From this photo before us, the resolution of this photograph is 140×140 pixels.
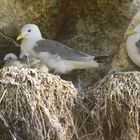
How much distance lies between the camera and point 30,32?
120 inches

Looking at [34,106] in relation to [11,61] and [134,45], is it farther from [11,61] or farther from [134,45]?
[134,45]

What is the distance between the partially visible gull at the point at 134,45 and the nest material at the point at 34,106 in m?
0.40

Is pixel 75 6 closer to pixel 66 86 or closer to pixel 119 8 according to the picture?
pixel 119 8

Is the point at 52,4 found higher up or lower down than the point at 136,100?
higher up

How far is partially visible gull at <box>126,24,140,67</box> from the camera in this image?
2869 mm

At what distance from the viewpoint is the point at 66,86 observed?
2.63 metres

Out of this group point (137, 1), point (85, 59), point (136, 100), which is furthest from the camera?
point (137, 1)

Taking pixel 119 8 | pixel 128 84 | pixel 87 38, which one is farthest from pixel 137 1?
pixel 128 84

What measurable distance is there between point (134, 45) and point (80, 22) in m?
0.41

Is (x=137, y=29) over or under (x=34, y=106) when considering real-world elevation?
over

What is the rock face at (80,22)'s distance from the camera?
10.1 ft

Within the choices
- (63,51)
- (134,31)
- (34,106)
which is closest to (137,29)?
(134,31)

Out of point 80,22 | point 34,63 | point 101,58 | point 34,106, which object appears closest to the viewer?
point 34,106

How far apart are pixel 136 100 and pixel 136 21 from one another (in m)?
0.58
